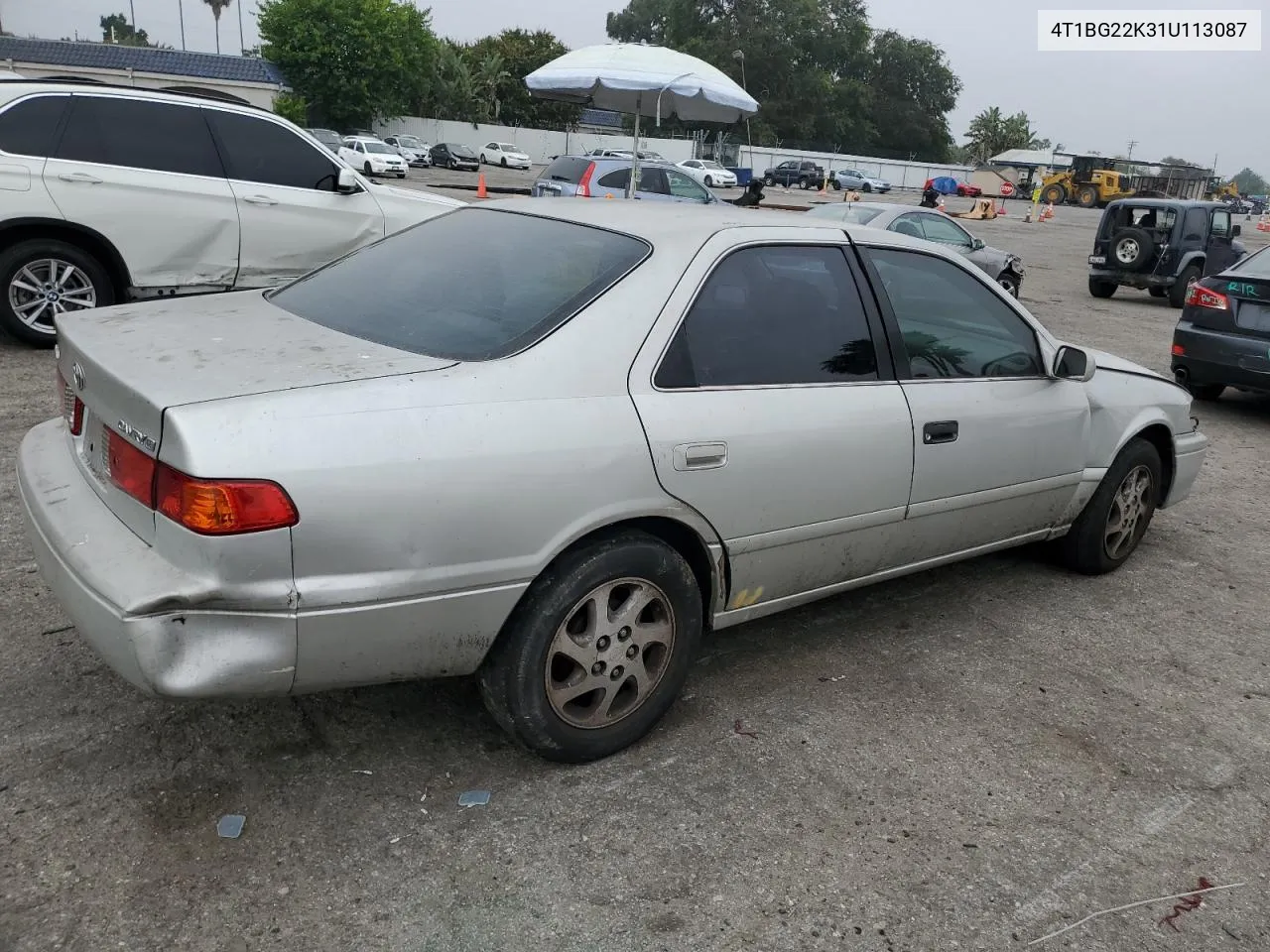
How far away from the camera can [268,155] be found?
740 centimetres

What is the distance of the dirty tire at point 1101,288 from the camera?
16.6 m

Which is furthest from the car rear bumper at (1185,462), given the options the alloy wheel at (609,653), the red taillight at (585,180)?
the red taillight at (585,180)

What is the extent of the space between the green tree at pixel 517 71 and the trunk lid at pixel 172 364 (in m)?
63.2

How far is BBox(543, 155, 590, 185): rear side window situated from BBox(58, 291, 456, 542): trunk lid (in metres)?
13.4

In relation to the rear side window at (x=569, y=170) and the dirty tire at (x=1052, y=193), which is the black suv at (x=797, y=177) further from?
the rear side window at (x=569, y=170)

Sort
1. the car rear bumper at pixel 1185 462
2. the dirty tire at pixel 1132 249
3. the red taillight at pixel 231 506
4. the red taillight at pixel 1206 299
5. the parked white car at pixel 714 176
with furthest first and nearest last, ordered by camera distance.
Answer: the parked white car at pixel 714 176, the dirty tire at pixel 1132 249, the red taillight at pixel 1206 299, the car rear bumper at pixel 1185 462, the red taillight at pixel 231 506

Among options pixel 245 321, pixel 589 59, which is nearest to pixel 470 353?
pixel 245 321

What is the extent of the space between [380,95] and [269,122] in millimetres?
49965

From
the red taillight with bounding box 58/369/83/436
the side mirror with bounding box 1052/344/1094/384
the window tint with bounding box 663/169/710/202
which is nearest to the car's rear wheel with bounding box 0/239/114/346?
the red taillight with bounding box 58/369/83/436

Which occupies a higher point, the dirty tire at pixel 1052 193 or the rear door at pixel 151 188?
the dirty tire at pixel 1052 193

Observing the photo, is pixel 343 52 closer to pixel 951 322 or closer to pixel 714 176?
pixel 714 176

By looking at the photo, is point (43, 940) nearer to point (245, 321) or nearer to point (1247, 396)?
point (245, 321)

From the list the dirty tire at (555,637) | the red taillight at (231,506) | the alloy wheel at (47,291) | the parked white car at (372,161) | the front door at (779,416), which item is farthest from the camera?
the parked white car at (372,161)

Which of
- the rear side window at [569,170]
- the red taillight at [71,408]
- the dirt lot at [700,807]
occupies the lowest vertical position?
the dirt lot at [700,807]
